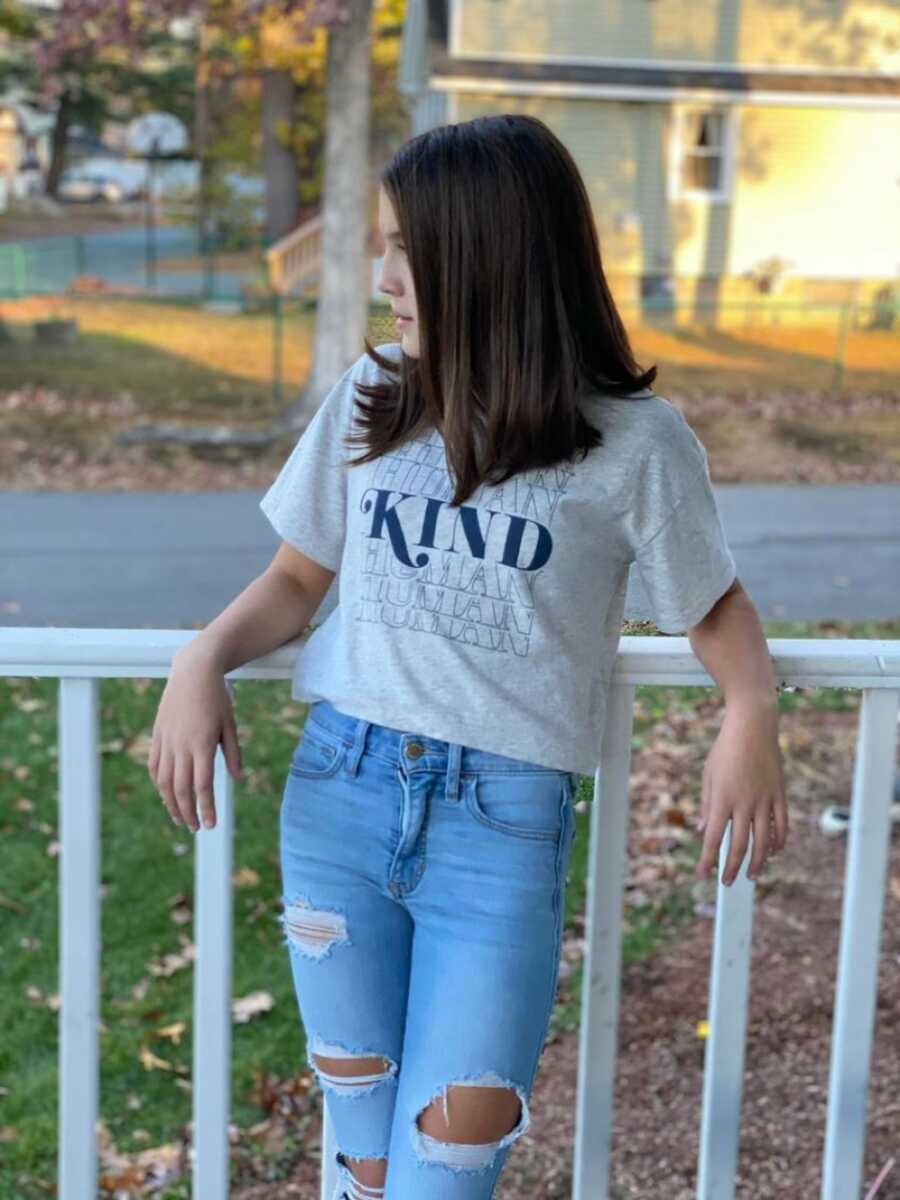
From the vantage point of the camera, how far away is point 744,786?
1.58 meters

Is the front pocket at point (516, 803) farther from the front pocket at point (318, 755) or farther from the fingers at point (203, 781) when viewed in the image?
the fingers at point (203, 781)

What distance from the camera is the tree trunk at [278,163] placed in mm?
21234

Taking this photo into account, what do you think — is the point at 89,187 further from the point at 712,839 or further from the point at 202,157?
the point at 712,839

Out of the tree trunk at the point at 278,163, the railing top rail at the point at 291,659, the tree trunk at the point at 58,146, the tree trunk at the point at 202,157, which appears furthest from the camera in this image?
the tree trunk at the point at 58,146

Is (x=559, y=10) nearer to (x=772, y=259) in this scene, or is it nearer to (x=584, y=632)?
(x=772, y=259)

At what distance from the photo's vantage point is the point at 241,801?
178 inches

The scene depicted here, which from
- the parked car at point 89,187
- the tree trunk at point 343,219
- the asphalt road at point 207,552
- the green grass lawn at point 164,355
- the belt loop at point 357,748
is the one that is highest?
the belt loop at point 357,748

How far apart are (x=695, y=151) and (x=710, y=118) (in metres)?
0.45

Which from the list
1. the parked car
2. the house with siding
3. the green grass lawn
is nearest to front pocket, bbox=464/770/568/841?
the green grass lawn

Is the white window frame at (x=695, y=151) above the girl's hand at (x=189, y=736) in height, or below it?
below

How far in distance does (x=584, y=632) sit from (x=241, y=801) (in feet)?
10.1

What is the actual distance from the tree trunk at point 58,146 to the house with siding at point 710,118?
8085mm

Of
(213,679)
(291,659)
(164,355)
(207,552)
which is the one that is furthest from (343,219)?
(213,679)

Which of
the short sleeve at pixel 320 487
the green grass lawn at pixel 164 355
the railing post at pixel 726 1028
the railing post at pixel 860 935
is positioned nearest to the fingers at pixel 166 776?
the short sleeve at pixel 320 487
